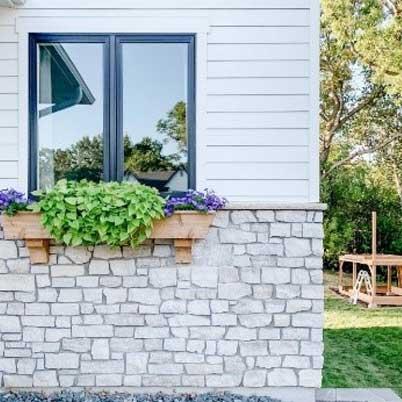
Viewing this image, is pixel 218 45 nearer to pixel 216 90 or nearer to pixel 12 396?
pixel 216 90

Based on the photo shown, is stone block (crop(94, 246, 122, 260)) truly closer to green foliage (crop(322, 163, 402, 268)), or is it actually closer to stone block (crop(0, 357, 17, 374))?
stone block (crop(0, 357, 17, 374))

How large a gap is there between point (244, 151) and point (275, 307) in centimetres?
127

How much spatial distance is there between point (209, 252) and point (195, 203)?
1.48 feet

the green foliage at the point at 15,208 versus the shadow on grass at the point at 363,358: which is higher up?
the green foliage at the point at 15,208

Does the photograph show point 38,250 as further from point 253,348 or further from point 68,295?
point 253,348

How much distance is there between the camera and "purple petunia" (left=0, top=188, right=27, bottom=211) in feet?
14.5

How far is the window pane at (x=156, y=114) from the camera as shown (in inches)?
187

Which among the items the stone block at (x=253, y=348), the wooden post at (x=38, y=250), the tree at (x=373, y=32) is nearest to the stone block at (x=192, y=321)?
the stone block at (x=253, y=348)

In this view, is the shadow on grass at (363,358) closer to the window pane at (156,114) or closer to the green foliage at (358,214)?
the window pane at (156,114)

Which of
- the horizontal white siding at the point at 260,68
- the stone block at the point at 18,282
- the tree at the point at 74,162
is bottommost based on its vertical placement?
the stone block at the point at 18,282

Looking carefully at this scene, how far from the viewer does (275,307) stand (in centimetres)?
462

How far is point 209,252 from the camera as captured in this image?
462 cm

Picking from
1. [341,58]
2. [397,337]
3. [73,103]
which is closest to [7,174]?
[73,103]

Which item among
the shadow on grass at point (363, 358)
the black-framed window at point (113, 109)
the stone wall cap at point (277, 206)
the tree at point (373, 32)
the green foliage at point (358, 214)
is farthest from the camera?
the green foliage at point (358, 214)
